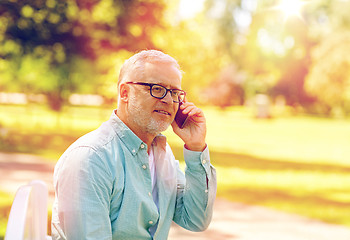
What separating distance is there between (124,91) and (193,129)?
392 mm

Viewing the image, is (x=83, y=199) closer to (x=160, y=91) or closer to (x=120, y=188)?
(x=120, y=188)

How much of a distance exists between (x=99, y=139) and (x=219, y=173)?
953cm

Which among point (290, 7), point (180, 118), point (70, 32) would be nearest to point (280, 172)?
point (70, 32)

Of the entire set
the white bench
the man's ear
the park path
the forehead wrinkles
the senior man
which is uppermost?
the forehead wrinkles

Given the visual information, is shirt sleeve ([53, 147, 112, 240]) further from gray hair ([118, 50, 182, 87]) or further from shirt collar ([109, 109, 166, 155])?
gray hair ([118, 50, 182, 87])

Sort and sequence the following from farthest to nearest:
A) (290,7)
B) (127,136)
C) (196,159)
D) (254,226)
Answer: (290,7) < (254,226) < (196,159) < (127,136)

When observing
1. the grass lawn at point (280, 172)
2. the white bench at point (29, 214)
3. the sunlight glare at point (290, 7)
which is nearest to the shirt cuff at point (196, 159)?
the white bench at point (29, 214)

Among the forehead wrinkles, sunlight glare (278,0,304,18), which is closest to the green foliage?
sunlight glare (278,0,304,18)

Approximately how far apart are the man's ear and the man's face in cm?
3

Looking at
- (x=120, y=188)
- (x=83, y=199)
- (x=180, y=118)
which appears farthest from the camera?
(x=180, y=118)

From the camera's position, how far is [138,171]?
2.17 m

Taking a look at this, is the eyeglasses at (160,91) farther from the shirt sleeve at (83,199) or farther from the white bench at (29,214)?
the white bench at (29,214)

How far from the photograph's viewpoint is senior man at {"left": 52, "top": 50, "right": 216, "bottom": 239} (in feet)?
6.46

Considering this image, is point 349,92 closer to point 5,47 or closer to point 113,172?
point 5,47
